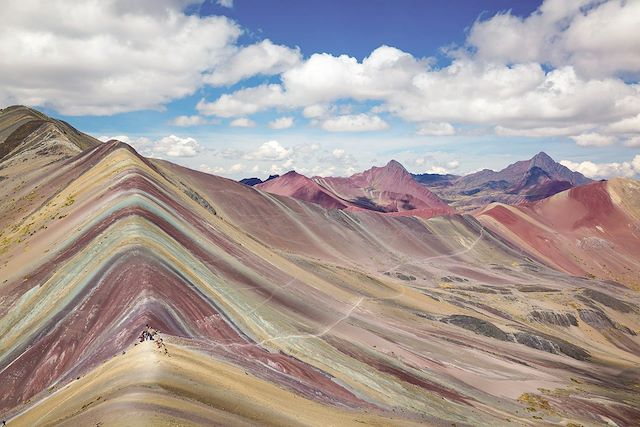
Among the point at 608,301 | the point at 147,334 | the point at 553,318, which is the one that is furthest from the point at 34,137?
the point at 608,301

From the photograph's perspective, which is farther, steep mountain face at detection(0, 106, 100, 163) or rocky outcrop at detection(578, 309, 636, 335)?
rocky outcrop at detection(578, 309, 636, 335)

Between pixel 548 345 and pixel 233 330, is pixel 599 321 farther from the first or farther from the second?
pixel 233 330

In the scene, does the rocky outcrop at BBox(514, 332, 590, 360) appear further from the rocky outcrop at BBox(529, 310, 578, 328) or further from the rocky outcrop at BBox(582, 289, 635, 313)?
the rocky outcrop at BBox(582, 289, 635, 313)

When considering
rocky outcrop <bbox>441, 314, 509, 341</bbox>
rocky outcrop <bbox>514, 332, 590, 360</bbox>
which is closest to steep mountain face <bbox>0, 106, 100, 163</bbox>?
rocky outcrop <bbox>441, 314, 509, 341</bbox>

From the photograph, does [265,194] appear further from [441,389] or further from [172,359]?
[172,359]

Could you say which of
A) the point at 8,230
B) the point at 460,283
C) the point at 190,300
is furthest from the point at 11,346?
the point at 460,283

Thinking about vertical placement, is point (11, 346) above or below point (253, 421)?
below

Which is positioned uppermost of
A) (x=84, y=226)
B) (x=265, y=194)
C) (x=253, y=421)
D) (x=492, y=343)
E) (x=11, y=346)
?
→ (x=265, y=194)

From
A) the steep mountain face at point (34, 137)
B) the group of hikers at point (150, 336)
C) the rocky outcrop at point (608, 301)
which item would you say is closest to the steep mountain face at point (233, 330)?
the group of hikers at point (150, 336)
